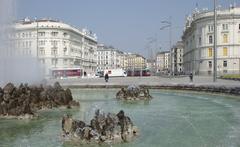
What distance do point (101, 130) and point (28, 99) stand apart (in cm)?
885

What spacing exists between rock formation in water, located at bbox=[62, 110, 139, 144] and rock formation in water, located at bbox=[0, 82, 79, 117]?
21.7ft

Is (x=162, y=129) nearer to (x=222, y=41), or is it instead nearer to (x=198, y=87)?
(x=198, y=87)

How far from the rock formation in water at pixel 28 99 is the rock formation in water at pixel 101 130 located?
6.61 m

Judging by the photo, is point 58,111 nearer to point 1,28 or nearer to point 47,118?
point 47,118

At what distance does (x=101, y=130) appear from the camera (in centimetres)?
1420

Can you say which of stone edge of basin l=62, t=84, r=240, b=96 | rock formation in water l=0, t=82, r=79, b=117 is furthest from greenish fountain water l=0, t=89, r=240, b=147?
stone edge of basin l=62, t=84, r=240, b=96

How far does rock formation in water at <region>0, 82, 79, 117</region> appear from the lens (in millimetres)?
20719

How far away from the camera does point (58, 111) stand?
23969 mm

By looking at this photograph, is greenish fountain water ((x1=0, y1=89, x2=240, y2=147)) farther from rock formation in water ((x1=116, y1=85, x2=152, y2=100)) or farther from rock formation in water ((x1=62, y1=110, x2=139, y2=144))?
rock formation in water ((x1=116, y1=85, x2=152, y2=100))

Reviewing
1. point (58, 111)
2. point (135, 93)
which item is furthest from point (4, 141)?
point (135, 93)

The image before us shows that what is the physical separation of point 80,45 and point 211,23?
6868 centimetres

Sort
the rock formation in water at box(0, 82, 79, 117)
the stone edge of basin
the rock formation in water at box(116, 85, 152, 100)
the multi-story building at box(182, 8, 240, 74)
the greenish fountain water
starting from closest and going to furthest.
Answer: the greenish fountain water < the rock formation in water at box(0, 82, 79, 117) < the rock formation in water at box(116, 85, 152, 100) < the stone edge of basin < the multi-story building at box(182, 8, 240, 74)

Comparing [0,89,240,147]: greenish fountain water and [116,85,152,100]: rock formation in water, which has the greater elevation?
[116,85,152,100]: rock formation in water

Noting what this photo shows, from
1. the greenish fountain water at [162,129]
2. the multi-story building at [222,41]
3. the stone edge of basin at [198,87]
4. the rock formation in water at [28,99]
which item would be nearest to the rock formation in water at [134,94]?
the rock formation in water at [28,99]
